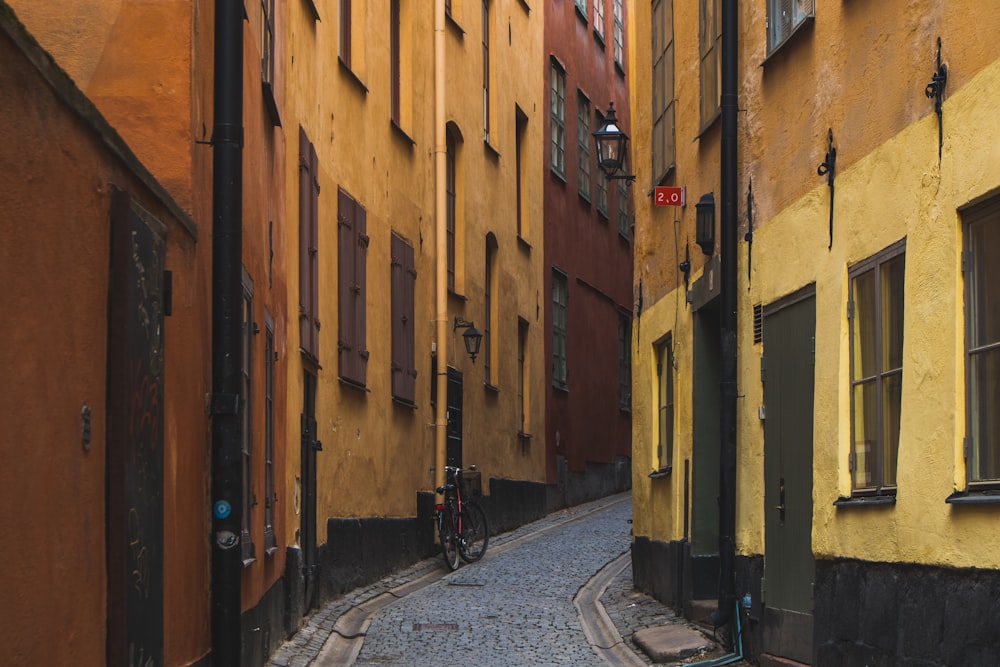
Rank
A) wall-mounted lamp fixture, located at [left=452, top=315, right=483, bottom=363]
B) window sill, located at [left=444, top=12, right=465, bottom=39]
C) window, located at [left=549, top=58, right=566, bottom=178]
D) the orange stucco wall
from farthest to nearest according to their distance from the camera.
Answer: window, located at [left=549, top=58, right=566, bottom=178], wall-mounted lamp fixture, located at [left=452, top=315, right=483, bottom=363], window sill, located at [left=444, top=12, right=465, bottom=39], the orange stucco wall

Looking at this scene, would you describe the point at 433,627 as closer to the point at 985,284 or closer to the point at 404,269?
the point at 404,269

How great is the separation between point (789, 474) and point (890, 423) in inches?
79.0

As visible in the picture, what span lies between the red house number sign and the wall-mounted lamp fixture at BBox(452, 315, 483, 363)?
21.0 ft

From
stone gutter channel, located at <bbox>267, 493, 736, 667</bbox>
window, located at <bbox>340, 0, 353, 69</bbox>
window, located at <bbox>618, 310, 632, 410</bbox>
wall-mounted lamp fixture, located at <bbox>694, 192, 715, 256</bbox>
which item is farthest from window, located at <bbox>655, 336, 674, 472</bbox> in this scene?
window, located at <bbox>618, 310, 632, 410</bbox>

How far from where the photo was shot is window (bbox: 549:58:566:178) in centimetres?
2578

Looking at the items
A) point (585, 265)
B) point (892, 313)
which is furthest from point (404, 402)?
point (585, 265)

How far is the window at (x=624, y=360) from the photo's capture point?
29.8 meters

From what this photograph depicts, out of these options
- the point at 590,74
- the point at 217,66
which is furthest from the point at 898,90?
the point at 590,74

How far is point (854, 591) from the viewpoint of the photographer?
27.4 ft

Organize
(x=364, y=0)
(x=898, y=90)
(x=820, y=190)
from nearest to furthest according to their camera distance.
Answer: (x=898, y=90)
(x=820, y=190)
(x=364, y=0)

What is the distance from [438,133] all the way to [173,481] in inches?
487

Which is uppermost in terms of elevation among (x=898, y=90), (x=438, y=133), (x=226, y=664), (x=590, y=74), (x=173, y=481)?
(x=590, y=74)

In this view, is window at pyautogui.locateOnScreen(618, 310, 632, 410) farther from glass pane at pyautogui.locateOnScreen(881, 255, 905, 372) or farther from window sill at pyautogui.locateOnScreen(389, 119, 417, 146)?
glass pane at pyautogui.locateOnScreen(881, 255, 905, 372)

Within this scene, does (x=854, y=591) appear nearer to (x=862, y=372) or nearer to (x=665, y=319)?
(x=862, y=372)
